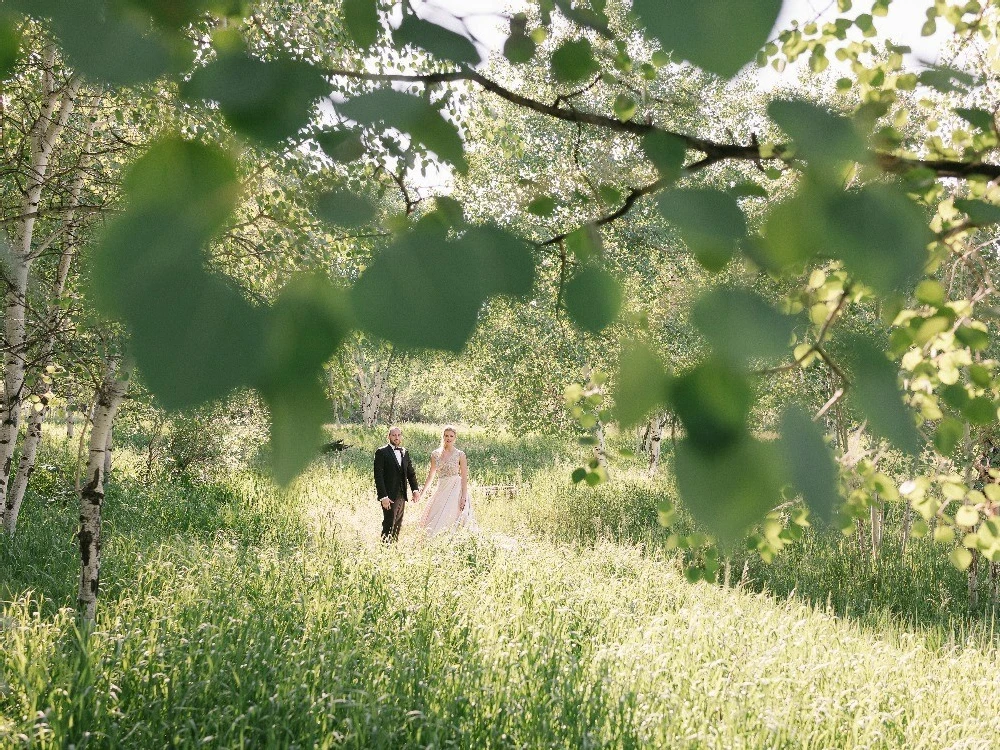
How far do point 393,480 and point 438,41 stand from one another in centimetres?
713

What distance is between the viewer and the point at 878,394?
20.0 inches

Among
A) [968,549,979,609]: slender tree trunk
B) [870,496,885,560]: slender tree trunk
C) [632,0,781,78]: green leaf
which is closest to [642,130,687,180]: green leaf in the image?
[632,0,781,78]: green leaf

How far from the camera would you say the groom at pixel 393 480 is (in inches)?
297

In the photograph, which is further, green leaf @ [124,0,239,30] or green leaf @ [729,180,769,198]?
green leaf @ [729,180,769,198]

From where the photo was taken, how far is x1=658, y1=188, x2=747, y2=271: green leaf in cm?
53

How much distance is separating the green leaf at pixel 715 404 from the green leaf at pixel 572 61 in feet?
1.87

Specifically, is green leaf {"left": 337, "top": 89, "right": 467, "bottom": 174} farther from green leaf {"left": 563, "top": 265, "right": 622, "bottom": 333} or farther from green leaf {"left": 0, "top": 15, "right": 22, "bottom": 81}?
green leaf {"left": 0, "top": 15, "right": 22, "bottom": 81}

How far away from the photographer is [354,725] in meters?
2.91

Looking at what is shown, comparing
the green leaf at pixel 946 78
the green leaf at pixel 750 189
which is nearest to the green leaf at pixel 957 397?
the green leaf at pixel 946 78

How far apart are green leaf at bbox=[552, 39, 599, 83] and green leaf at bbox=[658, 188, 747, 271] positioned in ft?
1.45

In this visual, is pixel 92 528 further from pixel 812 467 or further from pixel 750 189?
pixel 812 467

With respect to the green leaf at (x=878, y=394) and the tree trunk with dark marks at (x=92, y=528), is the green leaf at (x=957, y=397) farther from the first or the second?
the tree trunk with dark marks at (x=92, y=528)

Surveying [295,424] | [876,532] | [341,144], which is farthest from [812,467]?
[876,532]

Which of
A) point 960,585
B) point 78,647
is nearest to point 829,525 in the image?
point 78,647
